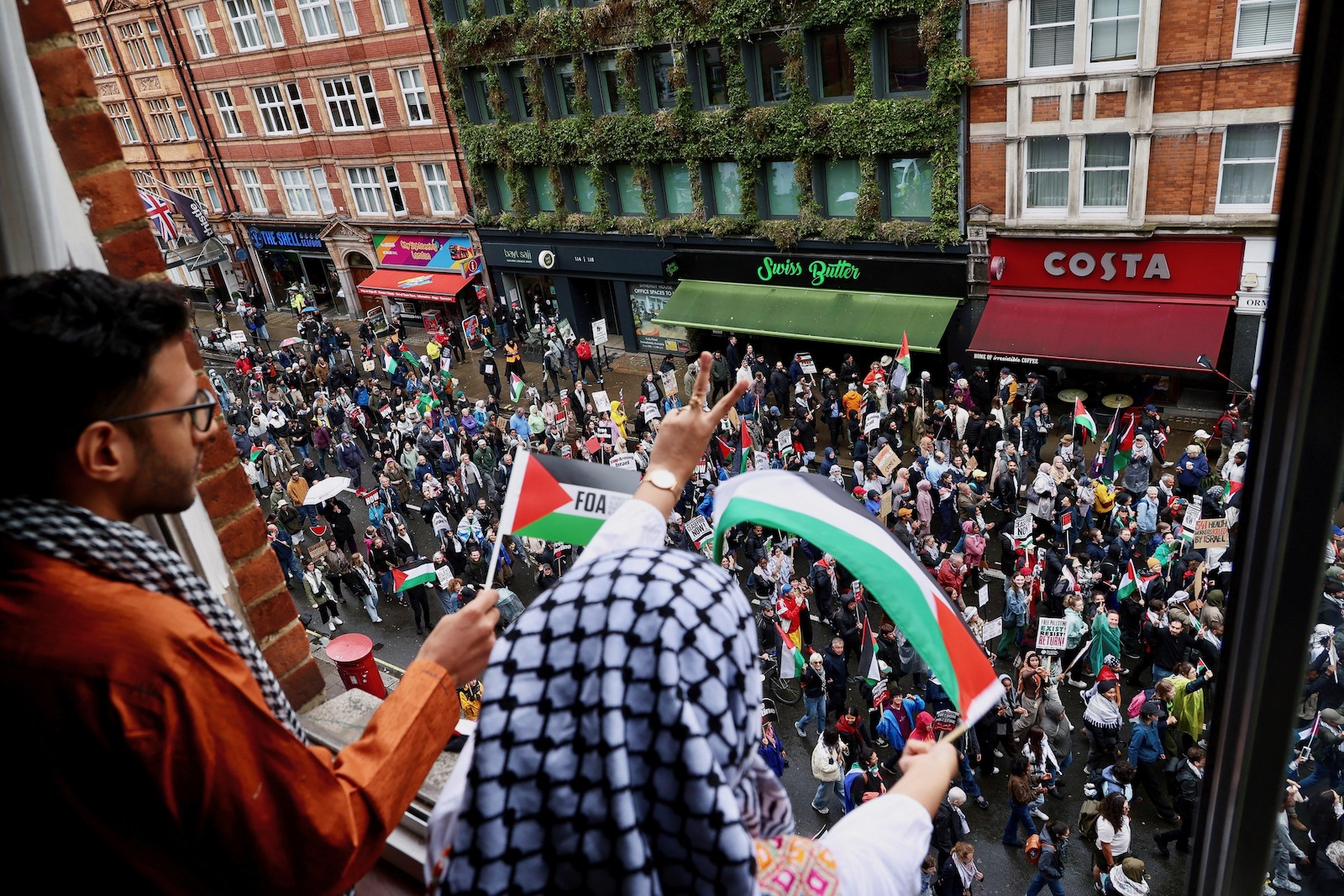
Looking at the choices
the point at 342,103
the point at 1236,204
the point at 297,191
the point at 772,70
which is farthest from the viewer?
the point at 297,191

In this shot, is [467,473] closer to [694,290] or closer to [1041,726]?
[694,290]

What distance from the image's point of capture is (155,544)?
1.51 meters

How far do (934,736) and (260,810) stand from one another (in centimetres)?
892

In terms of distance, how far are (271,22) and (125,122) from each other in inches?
386

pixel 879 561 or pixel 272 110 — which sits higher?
pixel 879 561

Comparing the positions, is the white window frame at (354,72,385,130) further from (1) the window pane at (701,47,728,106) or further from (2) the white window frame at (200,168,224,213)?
(1) the window pane at (701,47,728,106)

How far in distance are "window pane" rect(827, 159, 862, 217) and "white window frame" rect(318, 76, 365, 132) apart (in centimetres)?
1687

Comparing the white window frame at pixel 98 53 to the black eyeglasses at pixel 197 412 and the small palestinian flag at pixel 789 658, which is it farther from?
the black eyeglasses at pixel 197 412

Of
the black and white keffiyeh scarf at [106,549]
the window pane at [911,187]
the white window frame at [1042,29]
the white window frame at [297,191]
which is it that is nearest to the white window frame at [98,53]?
the white window frame at [297,191]

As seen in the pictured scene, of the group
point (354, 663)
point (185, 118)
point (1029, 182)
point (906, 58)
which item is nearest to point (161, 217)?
point (185, 118)

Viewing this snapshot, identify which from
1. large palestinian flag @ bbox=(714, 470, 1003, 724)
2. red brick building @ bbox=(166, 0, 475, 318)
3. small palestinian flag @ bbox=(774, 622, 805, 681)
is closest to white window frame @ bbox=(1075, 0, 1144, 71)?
Result: small palestinian flag @ bbox=(774, 622, 805, 681)

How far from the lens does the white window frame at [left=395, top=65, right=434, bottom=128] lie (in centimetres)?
2809

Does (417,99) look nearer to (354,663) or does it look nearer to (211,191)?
(211,191)

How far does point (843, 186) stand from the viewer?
21.5 m
